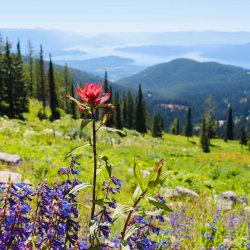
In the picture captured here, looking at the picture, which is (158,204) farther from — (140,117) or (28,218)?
(140,117)

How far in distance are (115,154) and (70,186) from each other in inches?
663

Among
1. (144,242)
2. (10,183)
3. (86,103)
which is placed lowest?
(144,242)

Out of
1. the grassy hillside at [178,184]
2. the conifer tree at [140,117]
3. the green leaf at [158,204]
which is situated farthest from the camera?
the conifer tree at [140,117]

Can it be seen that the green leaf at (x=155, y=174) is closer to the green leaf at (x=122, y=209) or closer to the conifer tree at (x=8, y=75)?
the green leaf at (x=122, y=209)

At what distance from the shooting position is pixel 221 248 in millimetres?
5578

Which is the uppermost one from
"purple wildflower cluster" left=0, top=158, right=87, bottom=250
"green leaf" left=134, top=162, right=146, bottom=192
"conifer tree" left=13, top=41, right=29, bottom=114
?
"green leaf" left=134, top=162, right=146, bottom=192

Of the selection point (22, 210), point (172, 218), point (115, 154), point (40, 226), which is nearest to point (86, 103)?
point (22, 210)

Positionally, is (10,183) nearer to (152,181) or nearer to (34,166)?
(152,181)

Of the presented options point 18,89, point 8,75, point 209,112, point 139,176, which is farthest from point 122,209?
point 209,112

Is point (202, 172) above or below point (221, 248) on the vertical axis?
below

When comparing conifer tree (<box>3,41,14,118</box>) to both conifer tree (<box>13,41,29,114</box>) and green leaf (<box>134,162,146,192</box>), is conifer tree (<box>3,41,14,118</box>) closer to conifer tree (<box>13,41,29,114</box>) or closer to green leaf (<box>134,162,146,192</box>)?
conifer tree (<box>13,41,29,114</box>)

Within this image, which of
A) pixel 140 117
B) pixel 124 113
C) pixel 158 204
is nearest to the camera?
pixel 158 204

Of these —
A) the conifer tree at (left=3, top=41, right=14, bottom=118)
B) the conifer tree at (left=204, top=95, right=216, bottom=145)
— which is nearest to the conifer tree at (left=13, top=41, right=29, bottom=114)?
the conifer tree at (left=3, top=41, right=14, bottom=118)

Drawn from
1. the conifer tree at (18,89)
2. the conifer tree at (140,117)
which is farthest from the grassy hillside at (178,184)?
the conifer tree at (140,117)
